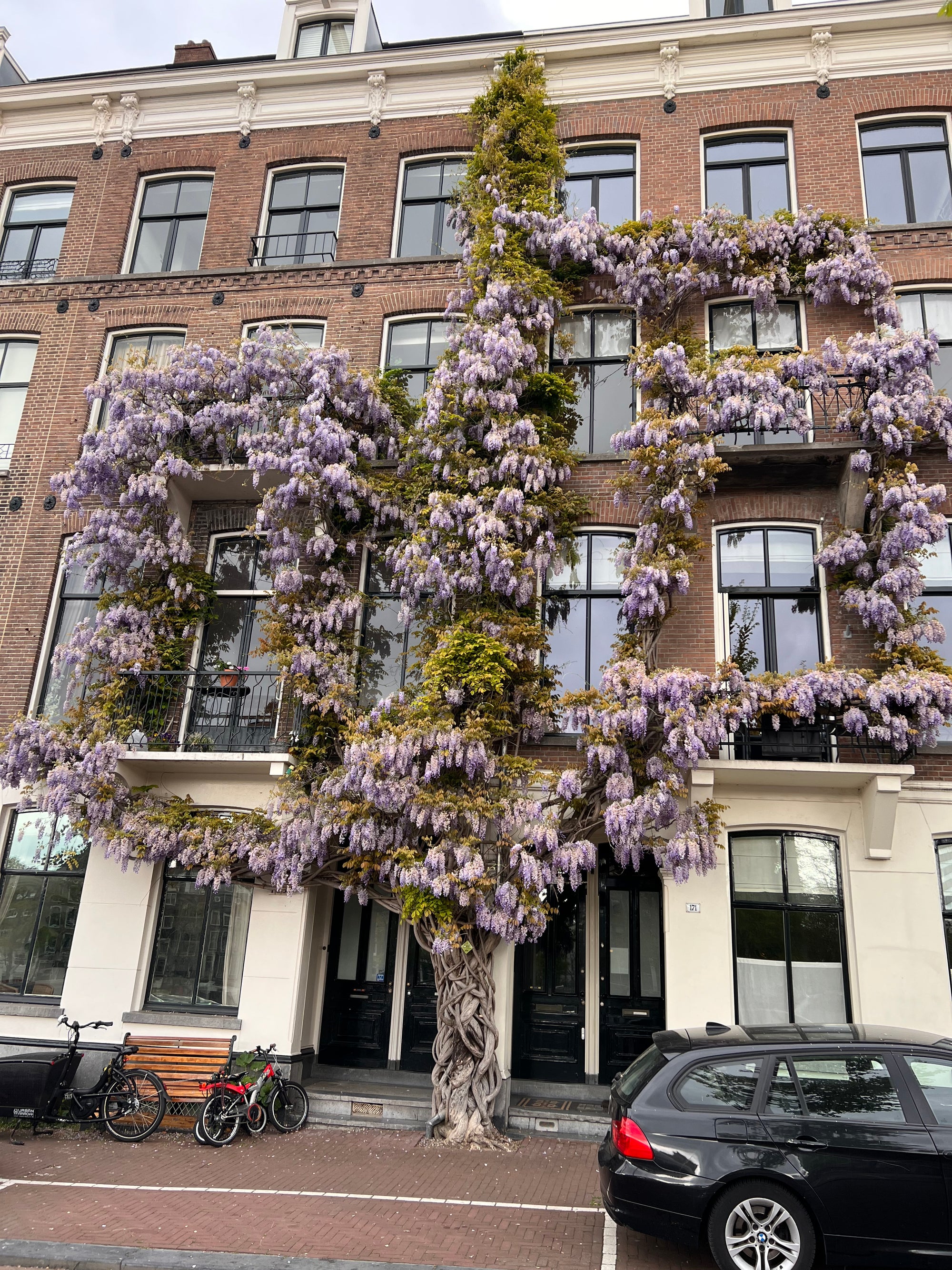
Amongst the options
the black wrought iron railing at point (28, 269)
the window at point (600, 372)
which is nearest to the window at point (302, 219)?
the black wrought iron railing at point (28, 269)

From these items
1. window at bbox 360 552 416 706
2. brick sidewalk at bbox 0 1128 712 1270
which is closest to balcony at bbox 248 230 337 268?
window at bbox 360 552 416 706

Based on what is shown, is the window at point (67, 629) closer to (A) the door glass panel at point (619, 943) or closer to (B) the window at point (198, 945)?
(B) the window at point (198, 945)

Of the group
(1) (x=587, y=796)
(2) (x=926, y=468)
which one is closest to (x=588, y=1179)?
(1) (x=587, y=796)

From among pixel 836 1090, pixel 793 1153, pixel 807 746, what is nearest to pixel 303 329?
pixel 807 746

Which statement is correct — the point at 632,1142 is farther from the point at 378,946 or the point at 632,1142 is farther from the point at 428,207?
the point at 428,207

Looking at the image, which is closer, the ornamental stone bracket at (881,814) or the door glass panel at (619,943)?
the ornamental stone bracket at (881,814)

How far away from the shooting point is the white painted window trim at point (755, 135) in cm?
1427

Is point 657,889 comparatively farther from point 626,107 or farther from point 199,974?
point 626,107

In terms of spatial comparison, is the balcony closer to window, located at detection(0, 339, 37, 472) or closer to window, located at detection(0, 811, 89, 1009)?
window, located at detection(0, 339, 37, 472)

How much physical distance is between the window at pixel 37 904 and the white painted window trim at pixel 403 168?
35.2 feet

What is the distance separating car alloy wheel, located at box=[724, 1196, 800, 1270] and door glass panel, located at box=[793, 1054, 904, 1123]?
2.22ft

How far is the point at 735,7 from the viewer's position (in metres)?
15.9

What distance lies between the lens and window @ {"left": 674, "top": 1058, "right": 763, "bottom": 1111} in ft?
20.7

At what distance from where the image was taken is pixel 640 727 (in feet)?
33.6
